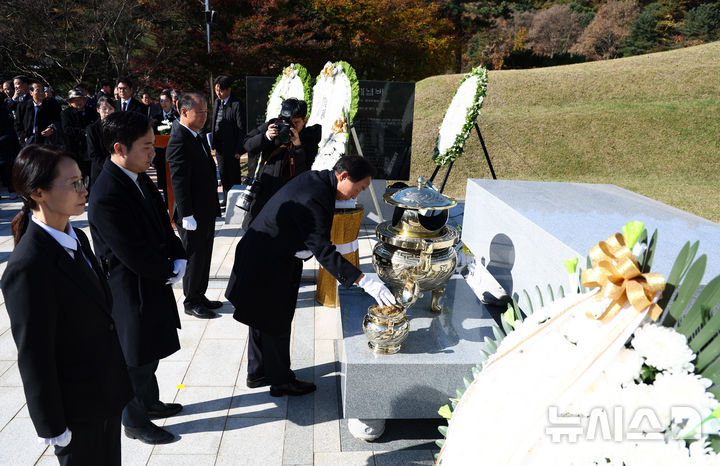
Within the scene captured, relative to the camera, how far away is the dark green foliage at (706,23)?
27141mm

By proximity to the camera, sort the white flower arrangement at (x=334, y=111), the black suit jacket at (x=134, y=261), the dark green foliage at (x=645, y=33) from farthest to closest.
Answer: the dark green foliage at (x=645, y=33), the white flower arrangement at (x=334, y=111), the black suit jacket at (x=134, y=261)

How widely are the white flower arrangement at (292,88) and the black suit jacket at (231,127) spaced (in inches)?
21.5

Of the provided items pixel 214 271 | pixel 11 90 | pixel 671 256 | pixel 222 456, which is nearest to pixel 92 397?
pixel 222 456

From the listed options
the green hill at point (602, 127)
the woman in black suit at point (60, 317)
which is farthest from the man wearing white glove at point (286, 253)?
the green hill at point (602, 127)

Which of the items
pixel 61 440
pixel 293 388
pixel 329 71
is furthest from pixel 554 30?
pixel 61 440

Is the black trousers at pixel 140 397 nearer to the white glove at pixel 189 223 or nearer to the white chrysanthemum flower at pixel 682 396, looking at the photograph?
the white glove at pixel 189 223

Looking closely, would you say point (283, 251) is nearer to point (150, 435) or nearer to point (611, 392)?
point (150, 435)

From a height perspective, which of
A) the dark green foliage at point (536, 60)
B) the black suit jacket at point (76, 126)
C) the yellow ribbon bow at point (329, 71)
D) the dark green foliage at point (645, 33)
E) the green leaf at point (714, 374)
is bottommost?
the black suit jacket at point (76, 126)

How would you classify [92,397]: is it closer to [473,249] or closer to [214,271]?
[473,249]

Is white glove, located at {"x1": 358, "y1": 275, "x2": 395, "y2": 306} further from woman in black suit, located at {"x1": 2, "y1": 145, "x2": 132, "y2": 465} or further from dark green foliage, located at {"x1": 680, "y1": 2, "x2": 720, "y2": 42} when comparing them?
dark green foliage, located at {"x1": 680, "y1": 2, "x2": 720, "y2": 42}

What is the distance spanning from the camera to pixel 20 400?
11.1 feet

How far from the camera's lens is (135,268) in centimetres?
268

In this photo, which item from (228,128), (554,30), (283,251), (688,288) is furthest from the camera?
(554,30)

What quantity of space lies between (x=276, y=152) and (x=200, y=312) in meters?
1.79
